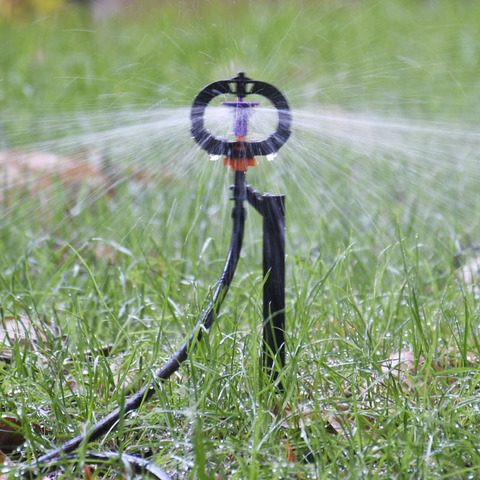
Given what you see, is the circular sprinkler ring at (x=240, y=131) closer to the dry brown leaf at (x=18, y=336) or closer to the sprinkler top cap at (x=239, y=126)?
the sprinkler top cap at (x=239, y=126)

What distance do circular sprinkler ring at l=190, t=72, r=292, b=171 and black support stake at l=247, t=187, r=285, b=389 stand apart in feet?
0.27

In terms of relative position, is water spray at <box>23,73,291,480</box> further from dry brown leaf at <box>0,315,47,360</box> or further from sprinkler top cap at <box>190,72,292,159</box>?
dry brown leaf at <box>0,315,47,360</box>

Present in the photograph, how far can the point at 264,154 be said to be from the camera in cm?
143

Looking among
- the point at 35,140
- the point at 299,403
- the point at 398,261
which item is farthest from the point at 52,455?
the point at 35,140

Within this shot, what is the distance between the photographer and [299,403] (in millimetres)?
1498

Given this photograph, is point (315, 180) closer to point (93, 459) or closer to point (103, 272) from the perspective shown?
point (103, 272)

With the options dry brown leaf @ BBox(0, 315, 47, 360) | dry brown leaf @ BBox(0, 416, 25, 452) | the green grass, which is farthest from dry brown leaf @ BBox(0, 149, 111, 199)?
dry brown leaf @ BBox(0, 416, 25, 452)

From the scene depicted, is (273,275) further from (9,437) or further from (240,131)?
(9,437)

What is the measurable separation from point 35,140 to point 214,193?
1.27 m

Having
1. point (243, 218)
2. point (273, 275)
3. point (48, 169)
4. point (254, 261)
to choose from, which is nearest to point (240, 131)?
point (243, 218)

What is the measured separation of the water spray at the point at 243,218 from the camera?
4.61ft

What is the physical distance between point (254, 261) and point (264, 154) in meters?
0.99

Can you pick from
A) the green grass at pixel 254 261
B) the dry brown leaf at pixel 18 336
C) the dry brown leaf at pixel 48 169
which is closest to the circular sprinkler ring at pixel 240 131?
the green grass at pixel 254 261

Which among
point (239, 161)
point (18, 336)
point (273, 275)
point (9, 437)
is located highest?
point (239, 161)
